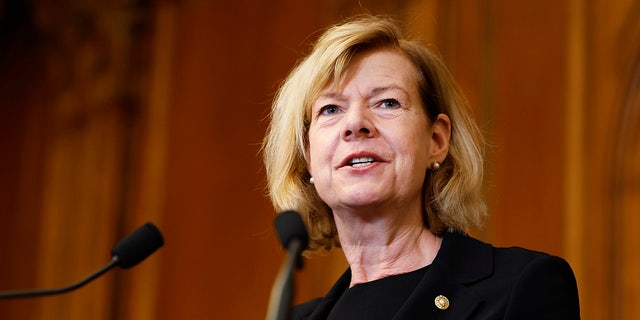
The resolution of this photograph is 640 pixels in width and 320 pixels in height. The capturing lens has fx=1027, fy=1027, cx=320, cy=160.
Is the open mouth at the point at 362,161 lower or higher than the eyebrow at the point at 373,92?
lower

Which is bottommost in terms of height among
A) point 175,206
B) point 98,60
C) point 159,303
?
point 159,303

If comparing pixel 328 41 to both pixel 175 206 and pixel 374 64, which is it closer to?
pixel 374 64

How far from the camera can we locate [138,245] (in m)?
2.25

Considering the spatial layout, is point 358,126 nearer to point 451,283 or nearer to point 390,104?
point 390,104

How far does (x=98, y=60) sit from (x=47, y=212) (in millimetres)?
1103

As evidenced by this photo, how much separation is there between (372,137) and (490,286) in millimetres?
491

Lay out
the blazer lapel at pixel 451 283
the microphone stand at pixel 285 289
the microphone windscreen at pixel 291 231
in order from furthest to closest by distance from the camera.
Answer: the blazer lapel at pixel 451 283, the microphone windscreen at pixel 291 231, the microphone stand at pixel 285 289

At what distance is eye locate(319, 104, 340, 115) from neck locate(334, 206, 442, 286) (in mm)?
270

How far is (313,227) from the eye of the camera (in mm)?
2938

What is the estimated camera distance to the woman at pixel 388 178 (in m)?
2.44

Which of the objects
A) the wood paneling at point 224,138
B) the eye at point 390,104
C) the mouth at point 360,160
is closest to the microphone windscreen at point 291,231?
the mouth at point 360,160

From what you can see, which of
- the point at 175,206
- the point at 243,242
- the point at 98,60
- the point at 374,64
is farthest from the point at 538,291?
the point at 98,60

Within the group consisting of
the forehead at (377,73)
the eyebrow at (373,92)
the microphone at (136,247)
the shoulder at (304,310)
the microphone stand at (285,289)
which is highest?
the forehead at (377,73)

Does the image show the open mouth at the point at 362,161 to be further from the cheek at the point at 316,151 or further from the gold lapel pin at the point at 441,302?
the gold lapel pin at the point at 441,302
